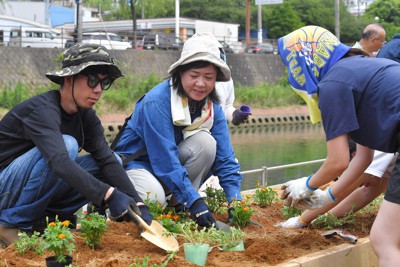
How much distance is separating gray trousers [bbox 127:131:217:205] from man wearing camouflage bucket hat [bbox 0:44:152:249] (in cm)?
44

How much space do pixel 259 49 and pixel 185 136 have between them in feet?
136

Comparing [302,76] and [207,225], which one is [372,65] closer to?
[302,76]

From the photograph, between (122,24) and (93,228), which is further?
(122,24)

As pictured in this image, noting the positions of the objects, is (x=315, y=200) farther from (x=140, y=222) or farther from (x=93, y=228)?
(x=93, y=228)

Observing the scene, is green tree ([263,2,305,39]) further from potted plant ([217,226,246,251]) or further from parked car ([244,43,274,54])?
potted plant ([217,226,246,251])

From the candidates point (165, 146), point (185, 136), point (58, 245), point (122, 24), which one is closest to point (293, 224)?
point (185, 136)

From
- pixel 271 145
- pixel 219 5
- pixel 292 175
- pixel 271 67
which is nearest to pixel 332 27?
pixel 219 5

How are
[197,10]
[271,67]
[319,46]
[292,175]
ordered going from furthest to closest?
[197,10]
[271,67]
[292,175]
[319,46]

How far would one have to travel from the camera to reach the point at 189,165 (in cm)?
538

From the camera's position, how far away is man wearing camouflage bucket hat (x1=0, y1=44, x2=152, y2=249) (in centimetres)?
425

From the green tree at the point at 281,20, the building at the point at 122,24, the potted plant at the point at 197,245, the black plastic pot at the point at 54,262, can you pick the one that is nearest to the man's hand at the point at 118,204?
the potted plant at the point at 197,245

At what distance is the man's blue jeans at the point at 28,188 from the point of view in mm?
4426

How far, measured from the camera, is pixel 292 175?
42.6ft

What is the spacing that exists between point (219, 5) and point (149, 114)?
6727 centimetres
